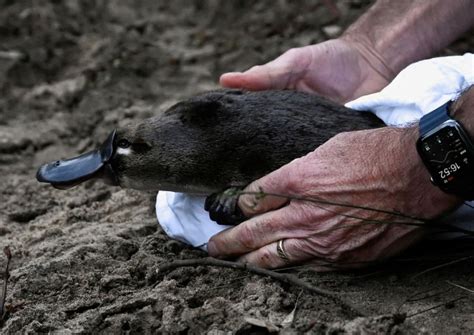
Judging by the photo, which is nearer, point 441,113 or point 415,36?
point 441,113

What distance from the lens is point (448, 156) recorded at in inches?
78.6

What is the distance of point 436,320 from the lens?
76.7 inches

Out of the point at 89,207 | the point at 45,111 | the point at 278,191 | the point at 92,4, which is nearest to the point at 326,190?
the point at 278,191

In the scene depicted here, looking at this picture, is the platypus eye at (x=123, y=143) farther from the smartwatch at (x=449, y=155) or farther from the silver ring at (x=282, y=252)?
the smartwatch at (x=449, y=155)

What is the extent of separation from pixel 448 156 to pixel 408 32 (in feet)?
4.53

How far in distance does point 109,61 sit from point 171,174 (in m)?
2.10

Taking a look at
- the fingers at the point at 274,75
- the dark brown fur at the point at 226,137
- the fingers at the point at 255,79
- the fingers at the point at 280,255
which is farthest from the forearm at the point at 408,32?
the fingers at the point at 280,255

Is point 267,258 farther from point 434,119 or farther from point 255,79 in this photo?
point 255,79

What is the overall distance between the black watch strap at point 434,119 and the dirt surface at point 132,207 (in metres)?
0.39

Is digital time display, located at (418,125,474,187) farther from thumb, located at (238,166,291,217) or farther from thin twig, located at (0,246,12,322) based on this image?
thin twig, located at (0,246,12,322)

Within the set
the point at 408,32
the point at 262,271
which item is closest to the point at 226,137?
the point at 262,271

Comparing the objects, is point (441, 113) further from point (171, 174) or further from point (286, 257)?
point (171, 174)

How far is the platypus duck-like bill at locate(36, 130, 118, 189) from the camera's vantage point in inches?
100

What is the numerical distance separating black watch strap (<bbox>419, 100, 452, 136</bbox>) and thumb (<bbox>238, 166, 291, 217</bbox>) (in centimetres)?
40
